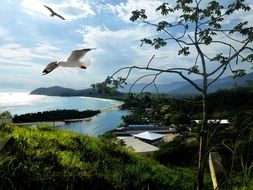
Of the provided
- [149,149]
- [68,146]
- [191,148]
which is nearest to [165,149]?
[191,148]

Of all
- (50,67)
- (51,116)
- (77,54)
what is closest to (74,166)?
(77,54)

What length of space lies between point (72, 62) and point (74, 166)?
7761mm

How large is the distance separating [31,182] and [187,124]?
3479 millimetres

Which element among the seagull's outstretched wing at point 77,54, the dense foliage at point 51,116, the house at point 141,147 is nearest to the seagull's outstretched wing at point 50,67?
the seagull's outstretched wing at point 77,54

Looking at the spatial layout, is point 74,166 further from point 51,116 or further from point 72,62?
point 51,116

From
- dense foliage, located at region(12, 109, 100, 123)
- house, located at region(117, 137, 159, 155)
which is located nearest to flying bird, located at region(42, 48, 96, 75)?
house, located at region(117, 137, 159, 155)

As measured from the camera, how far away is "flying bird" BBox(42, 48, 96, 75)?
2.39 metres

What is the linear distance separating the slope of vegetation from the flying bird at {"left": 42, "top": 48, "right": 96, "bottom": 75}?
4821 mm

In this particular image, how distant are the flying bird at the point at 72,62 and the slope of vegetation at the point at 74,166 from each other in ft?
15.8

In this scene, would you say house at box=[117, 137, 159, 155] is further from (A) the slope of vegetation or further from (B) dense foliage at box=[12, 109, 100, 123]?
(B) dense foliage at box=[12, 109, 100, 123]

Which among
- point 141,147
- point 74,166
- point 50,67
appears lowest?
point 141,147

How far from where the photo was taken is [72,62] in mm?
2562

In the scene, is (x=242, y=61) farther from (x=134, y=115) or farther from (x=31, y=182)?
(x=31, y=182)

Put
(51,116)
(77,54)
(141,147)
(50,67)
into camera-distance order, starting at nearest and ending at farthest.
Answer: (50,67), (77,54), (141,147), (51,116)
